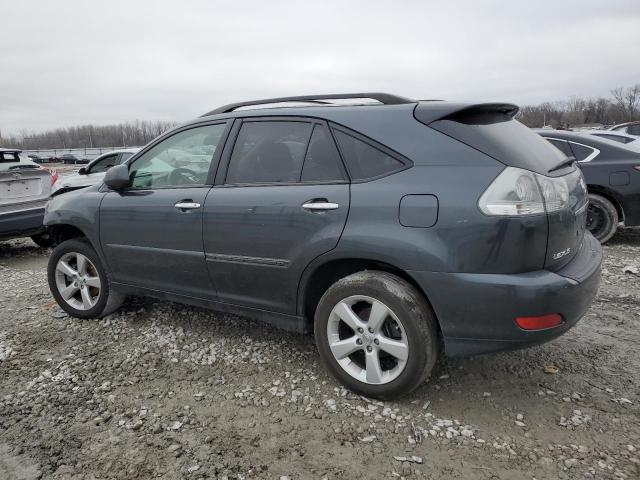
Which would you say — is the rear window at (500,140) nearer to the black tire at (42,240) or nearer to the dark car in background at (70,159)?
the black tire at (42,240)

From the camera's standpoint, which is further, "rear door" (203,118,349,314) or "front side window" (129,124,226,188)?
"front side window" (129,124,226,188)

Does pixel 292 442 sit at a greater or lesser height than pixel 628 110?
lesser

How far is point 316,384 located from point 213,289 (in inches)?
37.9

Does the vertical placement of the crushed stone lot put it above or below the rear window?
below

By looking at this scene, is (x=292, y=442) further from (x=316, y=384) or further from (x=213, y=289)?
(x=213, y=289)

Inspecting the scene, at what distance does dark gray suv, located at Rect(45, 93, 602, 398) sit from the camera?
7.79 ft

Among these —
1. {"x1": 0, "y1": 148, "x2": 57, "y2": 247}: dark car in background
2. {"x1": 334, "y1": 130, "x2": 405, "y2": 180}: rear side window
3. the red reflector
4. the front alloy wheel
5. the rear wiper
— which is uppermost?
{"x1": 334, "y1": 130, "x2": 405, "y2": 180}: rear side window

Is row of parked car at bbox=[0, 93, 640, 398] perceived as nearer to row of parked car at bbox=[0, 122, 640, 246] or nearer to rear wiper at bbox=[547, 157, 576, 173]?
rear wiper at bbox=[547, 157, 576, 173]

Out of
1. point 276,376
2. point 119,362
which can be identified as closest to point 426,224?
point 276,376

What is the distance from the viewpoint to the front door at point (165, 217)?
133 inches

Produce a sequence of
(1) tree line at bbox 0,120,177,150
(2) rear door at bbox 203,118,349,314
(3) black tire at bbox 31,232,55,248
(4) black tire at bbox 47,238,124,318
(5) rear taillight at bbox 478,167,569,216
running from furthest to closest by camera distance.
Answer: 1. (1) tree line at bbox 0,120,177,150
2. (3) black tire at bbox 31,232,55,248
3. (4) black tire at bbox 47,238,124,318
4. (2) rear door at bbox 203,118,349,314
5. (5) rear taillight at bbox 478,167,569,216

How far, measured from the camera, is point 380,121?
9.06 ft

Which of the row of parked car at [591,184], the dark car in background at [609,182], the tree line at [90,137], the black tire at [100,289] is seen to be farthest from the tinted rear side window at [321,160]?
the tree line at [90,137]

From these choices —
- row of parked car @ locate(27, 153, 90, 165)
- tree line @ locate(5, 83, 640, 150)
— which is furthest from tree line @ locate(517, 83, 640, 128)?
row of parked car @ locate(27, 153, 90, 165)
